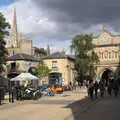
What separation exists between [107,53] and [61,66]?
19.6 m

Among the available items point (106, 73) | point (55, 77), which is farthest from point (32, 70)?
point (106, 73)

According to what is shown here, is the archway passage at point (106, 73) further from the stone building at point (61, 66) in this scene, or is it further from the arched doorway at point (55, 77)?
the arched doorway at point (55, 77)

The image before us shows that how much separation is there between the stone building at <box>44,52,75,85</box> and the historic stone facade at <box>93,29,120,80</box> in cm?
1202

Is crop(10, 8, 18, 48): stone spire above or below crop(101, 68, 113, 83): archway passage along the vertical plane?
above

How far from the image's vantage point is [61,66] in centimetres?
9169

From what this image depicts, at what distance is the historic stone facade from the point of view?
104m

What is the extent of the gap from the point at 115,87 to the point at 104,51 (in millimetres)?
66005

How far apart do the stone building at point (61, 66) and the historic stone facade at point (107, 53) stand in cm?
1202

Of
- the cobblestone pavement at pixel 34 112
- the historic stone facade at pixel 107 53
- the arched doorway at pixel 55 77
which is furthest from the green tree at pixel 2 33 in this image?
the historic stone facade at pixel 107 53

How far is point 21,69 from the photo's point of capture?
81438mm

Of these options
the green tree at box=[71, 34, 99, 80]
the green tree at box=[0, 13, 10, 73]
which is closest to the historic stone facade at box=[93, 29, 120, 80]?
the green tree at box=[71, 34, 99, 80]

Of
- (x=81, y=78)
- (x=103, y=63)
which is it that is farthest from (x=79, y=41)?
(x=103, y=63)

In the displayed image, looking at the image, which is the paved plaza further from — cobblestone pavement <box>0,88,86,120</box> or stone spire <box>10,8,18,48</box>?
stone spire <box>10,8,18,48</box>

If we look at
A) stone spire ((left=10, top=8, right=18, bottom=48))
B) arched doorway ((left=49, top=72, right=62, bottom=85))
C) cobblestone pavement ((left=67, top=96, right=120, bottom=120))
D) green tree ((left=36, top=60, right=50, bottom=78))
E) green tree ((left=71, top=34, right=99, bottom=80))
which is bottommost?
cobblestone pavement ((left=67, top=96, right=120, bottom=120))
